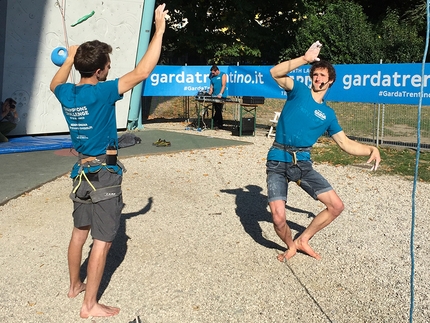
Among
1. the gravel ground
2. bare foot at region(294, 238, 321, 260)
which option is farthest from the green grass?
bare foot at region(294, 238, 321, 260)

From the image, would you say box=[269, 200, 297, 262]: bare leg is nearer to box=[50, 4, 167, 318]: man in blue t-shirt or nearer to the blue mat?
box=[50, 4, 167, 318]: man in blue t-shirt

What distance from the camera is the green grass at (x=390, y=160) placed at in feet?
34.1

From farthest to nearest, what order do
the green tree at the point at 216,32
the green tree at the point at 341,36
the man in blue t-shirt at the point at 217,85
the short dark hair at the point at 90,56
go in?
the green tree at the point at 341,36 → the green tree at the point at 216,32 → the man in blue t-shirt at the point at 217,85 → the short dark hair at the point at 90,56

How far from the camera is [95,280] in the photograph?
4258 mm

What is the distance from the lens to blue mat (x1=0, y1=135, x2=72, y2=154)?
1245 centimetres

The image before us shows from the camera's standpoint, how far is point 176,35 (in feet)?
83.9

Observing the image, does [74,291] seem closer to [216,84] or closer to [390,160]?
[390,160]

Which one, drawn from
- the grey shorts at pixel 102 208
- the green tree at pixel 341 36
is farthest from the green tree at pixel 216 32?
the grey shorts at pixel 102 208

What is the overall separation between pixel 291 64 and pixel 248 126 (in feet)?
34.8

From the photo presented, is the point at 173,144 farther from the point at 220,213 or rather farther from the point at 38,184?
the point at 220,213

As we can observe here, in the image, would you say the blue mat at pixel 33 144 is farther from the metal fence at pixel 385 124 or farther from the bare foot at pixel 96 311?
the bare foot at pixel 96 311

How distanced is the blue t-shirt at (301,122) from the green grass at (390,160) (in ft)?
16.9

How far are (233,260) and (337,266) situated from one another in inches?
39.0

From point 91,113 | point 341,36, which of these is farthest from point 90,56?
point 341,36
